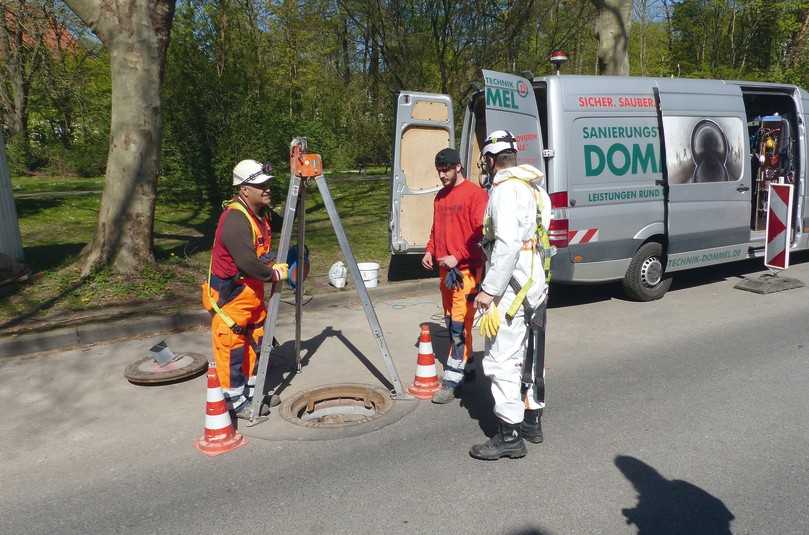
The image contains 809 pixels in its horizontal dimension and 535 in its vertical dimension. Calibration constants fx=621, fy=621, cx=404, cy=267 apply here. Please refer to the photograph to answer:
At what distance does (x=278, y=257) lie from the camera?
4301 mm

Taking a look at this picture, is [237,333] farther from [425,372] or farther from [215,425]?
[425,372]

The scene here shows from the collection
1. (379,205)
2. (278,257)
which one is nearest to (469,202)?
(278,257)

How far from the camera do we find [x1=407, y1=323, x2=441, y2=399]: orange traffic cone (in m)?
4.88

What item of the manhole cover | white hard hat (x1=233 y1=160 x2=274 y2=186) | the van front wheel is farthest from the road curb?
the van front wheel

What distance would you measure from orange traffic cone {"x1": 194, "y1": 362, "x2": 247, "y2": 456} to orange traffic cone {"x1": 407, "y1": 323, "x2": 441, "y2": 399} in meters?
1.49

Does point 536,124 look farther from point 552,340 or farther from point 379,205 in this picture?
point 379,205

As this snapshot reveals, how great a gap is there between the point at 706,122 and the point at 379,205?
324 inches

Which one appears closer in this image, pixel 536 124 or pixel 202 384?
pixel 202 384

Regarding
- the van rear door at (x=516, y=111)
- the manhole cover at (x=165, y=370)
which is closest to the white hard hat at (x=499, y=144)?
the van rear door at (x=516, y=111)

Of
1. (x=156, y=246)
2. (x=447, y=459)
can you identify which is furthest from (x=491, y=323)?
(x=156, y=246)

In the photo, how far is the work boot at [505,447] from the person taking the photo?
379cm

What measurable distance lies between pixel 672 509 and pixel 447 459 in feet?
4.22

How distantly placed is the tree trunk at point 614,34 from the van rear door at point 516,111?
6.51 meters

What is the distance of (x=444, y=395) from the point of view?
15.6 ft
